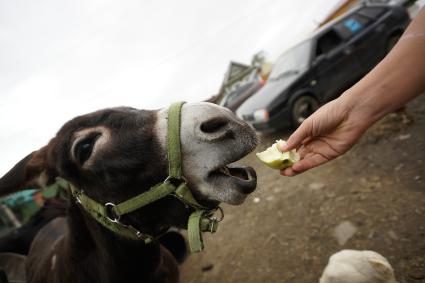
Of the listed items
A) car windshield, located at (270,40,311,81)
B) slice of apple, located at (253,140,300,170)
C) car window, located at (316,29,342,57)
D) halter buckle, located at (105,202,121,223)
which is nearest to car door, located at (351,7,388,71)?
car window, located at (316,29,342,57)

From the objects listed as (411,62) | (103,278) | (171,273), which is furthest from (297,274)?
(411,62)

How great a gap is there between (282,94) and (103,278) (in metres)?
4.85

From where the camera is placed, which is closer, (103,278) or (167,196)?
(167,196)

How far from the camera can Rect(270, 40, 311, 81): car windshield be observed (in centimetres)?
615

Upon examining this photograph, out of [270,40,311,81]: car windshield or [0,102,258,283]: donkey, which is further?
[270,40,311,81]: car windshield

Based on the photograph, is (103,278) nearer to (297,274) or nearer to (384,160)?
(297,274)

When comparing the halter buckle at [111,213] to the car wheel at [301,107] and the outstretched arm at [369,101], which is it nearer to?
the outstretched arm at [369,101]

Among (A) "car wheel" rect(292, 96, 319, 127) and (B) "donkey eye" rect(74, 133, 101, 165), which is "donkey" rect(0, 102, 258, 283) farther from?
(A) "car wheel" rect(292, 96, 319, 127)

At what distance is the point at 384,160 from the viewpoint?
149 inches

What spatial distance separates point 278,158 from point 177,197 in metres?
0.66

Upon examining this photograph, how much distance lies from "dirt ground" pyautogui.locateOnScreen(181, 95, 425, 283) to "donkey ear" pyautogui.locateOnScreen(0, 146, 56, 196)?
155cm

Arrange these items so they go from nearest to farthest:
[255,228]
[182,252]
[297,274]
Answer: [297,274]
[182,252]
[255,228]

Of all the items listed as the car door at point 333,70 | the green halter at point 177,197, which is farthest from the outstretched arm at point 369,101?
the car door at point 333,70

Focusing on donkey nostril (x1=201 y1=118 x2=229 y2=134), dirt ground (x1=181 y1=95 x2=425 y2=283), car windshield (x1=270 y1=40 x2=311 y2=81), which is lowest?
dirt ground (x1=181 y1=95 x2=425 y2=283)
